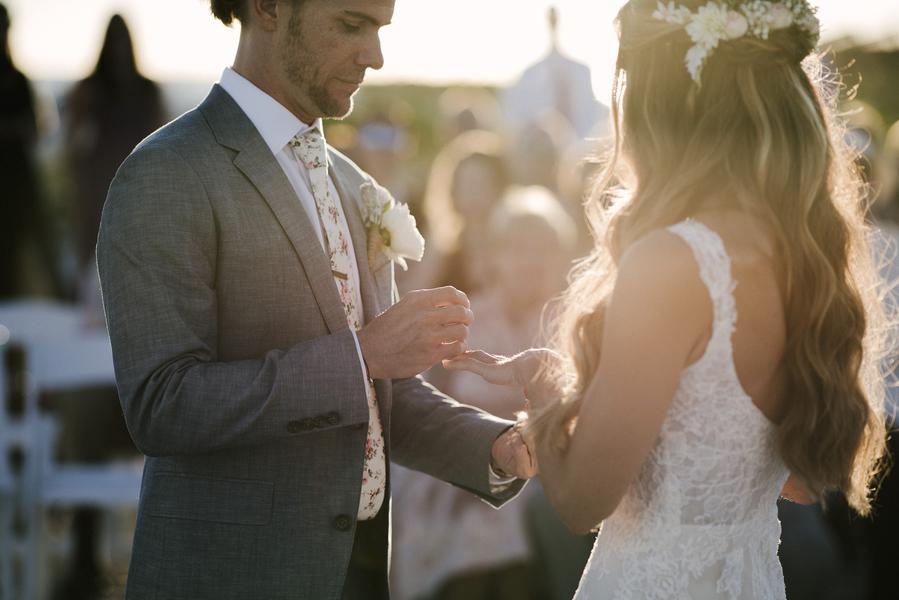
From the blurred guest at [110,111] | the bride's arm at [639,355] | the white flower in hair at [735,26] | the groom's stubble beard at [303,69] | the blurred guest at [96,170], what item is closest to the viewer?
the bride's arm at [639,355]

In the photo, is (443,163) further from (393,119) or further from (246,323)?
(246,323)

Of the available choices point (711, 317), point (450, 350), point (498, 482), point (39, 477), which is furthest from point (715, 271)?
point (39, 477)

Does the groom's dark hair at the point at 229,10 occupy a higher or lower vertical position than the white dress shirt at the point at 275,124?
higher

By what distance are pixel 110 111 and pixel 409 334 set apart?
5.01m

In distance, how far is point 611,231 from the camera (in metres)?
2.37

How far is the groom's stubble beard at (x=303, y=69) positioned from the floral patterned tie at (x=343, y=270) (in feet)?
0.27

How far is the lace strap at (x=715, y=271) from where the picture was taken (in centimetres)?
212

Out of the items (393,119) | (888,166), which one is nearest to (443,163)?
(393,119)

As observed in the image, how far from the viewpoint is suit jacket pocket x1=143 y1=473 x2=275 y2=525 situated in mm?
2385

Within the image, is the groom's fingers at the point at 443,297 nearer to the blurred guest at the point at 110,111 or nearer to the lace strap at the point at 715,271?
the lace strap at the point at 715,271

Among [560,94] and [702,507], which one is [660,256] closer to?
[702,507]

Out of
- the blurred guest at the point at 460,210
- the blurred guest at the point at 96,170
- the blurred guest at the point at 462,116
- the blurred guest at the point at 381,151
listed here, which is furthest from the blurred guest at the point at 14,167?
the blurred guest at the point at 462,116

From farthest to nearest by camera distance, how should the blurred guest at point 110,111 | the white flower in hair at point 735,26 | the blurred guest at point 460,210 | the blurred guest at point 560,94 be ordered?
the blurred guest at point 560,94 < the blurred guest at point 110,111 < the blurred guest at point 460,210 < the white flower in hair at point 735,26

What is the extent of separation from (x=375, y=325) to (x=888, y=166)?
399 cm
